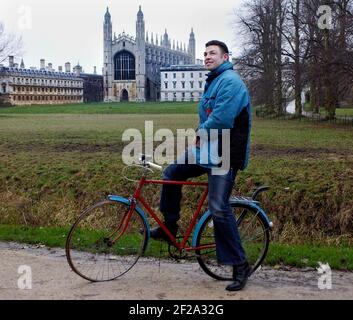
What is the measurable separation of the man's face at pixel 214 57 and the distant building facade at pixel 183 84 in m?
141

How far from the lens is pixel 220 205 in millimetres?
5457

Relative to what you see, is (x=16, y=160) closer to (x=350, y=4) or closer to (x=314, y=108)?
(x=350, y=4)

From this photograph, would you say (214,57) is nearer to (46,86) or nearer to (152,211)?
(152,211)

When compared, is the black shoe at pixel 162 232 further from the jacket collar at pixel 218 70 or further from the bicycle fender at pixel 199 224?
the jacket collar at pixel 218 70

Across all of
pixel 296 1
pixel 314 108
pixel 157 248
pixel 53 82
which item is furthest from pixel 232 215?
pixel 53 82

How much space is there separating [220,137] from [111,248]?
1887mm

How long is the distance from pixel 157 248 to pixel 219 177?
2.02 m

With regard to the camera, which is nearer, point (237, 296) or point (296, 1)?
point (237, 296)

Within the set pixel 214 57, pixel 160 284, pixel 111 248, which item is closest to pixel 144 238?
pixel 111 248

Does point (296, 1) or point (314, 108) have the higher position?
point (296, 1)

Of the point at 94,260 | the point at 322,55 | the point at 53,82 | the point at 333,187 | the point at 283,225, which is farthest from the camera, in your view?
the point at 53,82

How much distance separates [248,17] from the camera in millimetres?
Answer: 47906

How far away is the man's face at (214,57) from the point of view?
215 inches

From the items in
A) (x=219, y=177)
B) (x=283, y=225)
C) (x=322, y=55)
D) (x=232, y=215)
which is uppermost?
(x=322, y=55)
